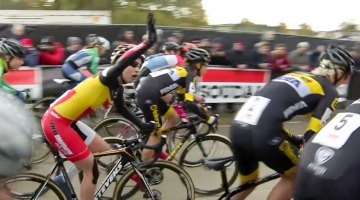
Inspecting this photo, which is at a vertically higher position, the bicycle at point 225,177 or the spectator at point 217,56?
the bicycle at point 225,177

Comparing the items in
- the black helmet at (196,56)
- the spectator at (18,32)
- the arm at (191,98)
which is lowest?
the spectator at (18,32)

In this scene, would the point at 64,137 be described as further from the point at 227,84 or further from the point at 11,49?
the point at 227,84

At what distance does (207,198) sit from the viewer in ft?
19.1

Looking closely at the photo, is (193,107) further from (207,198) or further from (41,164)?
(41,164)

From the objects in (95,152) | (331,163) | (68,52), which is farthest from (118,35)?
(331,163)

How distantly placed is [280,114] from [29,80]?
7.78 m

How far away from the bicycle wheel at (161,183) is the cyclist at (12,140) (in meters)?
2.93

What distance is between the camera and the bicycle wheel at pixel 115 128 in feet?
23.7

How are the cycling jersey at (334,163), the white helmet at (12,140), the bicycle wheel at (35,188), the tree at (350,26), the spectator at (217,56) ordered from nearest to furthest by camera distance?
the white helmet at (12,140), the cycling jersey at (334,163), the bicycle wheel at (35,188), the spectator at (217,56), the tree at (350,26)

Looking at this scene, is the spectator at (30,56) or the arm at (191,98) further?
the spectator at (30,56)

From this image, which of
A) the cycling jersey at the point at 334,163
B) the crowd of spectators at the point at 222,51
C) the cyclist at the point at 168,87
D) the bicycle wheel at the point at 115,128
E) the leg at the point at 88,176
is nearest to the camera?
the cycling jersey at the point at 334,163

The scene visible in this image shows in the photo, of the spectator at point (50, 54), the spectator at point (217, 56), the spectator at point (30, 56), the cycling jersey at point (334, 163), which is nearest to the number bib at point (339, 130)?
the cycling jersey at point (334, 163)

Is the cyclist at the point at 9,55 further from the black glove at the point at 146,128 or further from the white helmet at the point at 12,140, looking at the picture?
the white helmet at the point at 12,140

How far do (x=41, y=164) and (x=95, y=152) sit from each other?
2516 millimetres
